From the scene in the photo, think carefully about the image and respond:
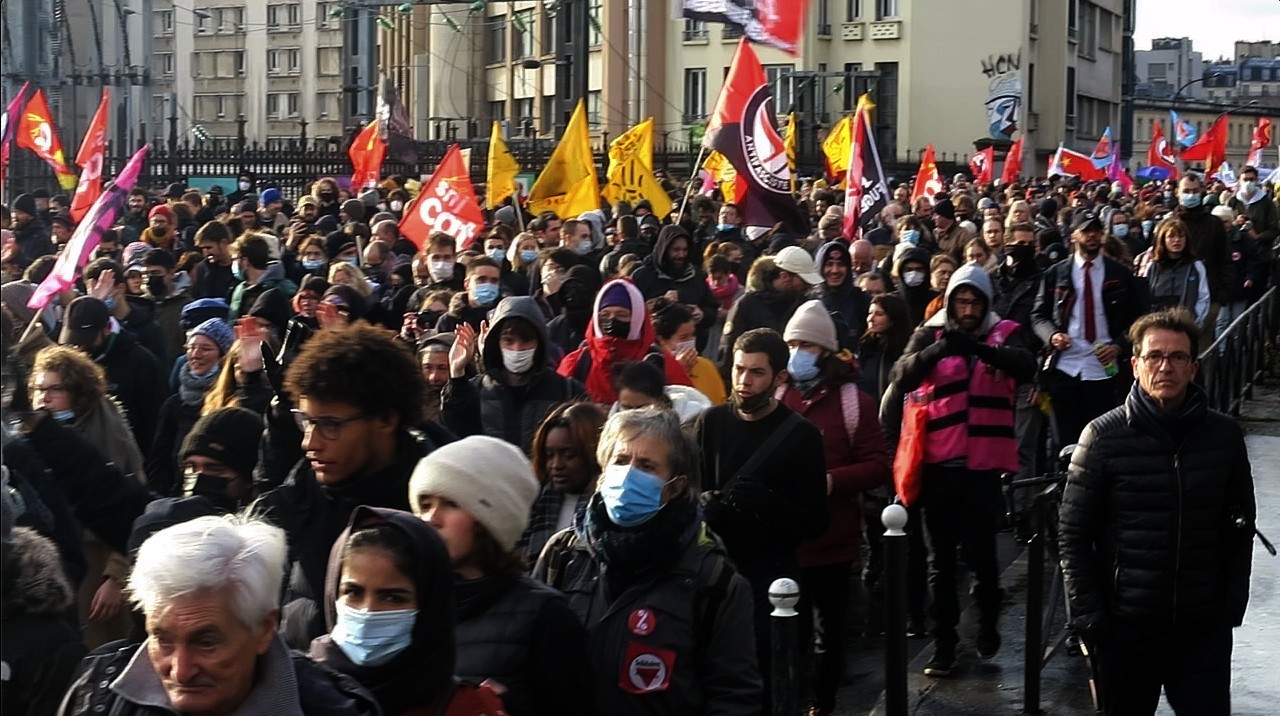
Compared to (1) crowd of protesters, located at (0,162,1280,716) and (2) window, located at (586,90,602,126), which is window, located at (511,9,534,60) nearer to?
(2) window, located at (586,90,602,126)

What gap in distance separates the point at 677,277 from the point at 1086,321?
317cm

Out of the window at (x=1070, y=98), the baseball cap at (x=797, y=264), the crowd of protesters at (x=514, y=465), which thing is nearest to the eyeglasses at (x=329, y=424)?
the crowd of protesters at (x=514, y=465)

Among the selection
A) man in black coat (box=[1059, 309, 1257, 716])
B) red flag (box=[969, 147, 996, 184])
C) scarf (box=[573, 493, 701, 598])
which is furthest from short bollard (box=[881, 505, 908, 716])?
red flag (box=[969, 147, 996, 184])

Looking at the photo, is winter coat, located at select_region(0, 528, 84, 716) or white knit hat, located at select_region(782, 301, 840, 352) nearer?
winter coat, located at select_region(0, 528, 84, 716)

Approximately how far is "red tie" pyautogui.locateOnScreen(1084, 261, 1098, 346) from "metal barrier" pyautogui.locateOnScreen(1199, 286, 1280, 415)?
67cm

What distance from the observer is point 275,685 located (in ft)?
10.7

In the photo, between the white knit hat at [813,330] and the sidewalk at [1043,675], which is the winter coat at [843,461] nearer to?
the white knit hat at [813,330]

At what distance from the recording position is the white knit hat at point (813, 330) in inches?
305

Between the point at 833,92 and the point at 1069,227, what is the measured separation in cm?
4400

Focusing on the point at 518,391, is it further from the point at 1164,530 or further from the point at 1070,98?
the point at 1070,98

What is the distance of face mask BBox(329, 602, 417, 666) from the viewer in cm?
356

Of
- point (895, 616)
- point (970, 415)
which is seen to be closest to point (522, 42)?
point (970, 415)

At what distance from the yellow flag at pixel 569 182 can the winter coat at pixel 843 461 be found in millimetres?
9764

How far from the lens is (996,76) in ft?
209
